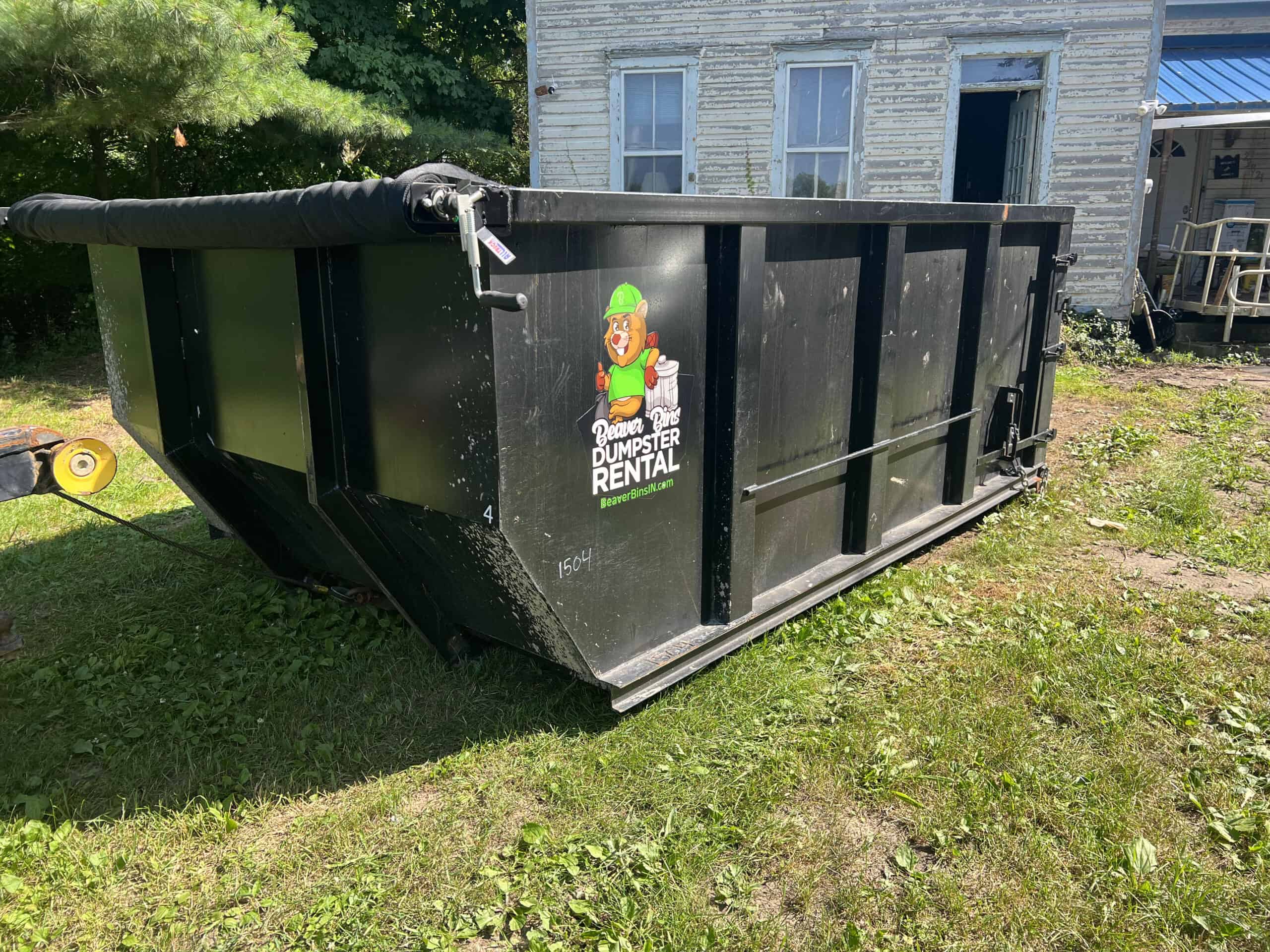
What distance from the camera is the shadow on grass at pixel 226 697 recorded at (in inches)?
118

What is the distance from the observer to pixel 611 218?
8.79ft

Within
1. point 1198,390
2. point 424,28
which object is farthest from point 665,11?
point 1198,390

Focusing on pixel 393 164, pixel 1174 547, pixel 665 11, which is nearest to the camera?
pixel 1174 547

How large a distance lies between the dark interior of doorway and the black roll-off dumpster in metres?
11.1

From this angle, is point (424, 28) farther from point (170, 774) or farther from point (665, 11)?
point (170, 774)

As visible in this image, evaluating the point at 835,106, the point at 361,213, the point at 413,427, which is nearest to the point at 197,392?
the point at 413,427

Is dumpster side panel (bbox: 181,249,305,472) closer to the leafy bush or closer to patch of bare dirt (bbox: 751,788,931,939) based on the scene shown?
patch of bare dirt (bbox: 751,788,931,939)

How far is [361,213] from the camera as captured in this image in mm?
2414

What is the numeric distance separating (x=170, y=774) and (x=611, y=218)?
2.24m

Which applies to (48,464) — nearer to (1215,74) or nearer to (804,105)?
(804,105)

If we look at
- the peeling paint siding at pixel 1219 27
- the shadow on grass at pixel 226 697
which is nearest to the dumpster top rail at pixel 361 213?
the shadow on grass at pixel 226 697

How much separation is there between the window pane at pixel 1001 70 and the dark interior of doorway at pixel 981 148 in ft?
8.70

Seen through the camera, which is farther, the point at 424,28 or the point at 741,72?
the point at 424,28

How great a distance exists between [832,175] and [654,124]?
2332 millimetres
